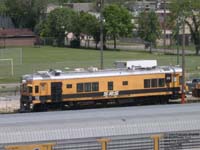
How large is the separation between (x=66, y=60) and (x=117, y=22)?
26631mm

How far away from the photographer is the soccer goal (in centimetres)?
6413

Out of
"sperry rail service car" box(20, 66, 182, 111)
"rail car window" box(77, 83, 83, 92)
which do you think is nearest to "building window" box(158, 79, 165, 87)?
"sperry rail service car" box(20, 66, 182, 111)

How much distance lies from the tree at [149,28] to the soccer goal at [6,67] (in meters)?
35.4

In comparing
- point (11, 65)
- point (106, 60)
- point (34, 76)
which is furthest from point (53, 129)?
point (106, 60)

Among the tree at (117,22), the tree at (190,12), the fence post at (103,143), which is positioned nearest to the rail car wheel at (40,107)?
the fence post at (103,143)

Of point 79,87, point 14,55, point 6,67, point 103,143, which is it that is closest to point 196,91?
point 79,87

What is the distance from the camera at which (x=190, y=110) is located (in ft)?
76.9

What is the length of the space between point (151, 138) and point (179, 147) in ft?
3.10

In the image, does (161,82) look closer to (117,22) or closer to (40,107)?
(40,107)

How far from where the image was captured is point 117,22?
102 m

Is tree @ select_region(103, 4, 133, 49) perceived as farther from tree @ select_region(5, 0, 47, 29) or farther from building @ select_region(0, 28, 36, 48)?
tree @ select_region(5, 0, 47, 29)

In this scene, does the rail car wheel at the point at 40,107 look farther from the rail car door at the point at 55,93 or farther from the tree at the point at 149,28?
the tree at the point at 149,28

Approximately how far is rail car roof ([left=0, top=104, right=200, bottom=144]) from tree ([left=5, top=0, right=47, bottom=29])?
9696cm

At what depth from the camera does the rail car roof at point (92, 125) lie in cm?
1877
